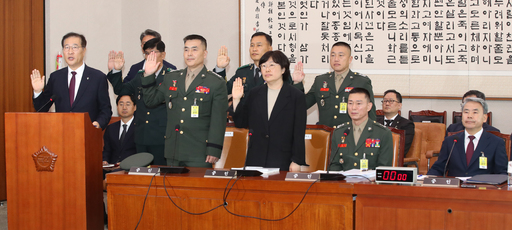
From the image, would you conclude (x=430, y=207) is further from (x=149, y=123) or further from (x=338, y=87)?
(x=149, y=123)

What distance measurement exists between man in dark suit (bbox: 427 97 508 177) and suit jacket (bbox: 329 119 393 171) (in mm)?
440

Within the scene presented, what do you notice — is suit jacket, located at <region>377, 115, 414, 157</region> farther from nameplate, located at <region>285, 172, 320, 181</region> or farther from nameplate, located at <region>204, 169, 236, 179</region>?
nameplate, located at <region>204, 169, 236, 179</region>

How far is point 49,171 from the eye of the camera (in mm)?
2662

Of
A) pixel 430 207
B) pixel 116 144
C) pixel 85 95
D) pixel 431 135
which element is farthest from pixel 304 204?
pixel 431 135

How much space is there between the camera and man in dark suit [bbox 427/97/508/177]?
10.1ft

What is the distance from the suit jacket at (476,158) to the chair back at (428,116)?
2018mm

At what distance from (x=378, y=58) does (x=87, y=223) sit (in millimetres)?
3976

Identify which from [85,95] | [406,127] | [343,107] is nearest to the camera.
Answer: [85,95]

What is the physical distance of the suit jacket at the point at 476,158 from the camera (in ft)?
10.0

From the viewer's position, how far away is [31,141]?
269cm

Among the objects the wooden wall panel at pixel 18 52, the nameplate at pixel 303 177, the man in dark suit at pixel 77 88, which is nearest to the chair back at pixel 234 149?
the man in dark suit at pixel 77 88

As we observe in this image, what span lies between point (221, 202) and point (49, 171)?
1.10 m

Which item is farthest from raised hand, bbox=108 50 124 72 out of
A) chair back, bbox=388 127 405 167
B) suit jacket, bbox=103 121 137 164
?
chair back, bbox=388 127 405 167

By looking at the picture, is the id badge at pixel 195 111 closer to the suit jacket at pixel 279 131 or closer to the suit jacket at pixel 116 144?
the suit jacket at pixel 279 131
